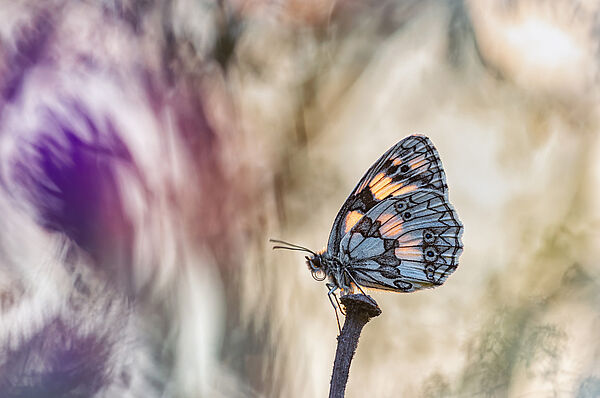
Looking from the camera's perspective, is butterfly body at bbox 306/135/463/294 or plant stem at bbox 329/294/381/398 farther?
butterfly body at bbox 306/135/463/294

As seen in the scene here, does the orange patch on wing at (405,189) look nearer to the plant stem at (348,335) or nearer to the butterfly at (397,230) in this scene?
the butterfly at (397,230)

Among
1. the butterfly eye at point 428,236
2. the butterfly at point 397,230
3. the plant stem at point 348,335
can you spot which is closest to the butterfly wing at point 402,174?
the butterfly at point 397,230

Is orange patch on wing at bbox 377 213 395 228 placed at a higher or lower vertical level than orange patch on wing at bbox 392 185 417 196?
lower

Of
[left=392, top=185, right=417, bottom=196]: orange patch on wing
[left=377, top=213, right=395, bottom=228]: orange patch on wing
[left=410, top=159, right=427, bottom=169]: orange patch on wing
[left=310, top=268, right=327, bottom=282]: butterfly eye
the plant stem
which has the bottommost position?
the plant stem

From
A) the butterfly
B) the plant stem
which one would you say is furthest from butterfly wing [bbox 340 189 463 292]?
the plant stem

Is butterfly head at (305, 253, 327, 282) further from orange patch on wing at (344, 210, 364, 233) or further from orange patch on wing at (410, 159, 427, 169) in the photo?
orange patch on wing at (410, 159, 427, 169)

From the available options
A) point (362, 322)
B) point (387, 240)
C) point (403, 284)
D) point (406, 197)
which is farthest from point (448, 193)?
point (362, 322)

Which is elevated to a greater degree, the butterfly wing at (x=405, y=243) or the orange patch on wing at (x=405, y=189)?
the orange patch on wing at (x=405, y=189)

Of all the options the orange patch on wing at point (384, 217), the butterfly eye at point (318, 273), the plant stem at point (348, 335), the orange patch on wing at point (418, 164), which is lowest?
the plant stem at point (348, 335)

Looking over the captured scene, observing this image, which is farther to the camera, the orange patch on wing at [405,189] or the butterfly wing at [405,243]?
the orange patch on wing at [405,189]
